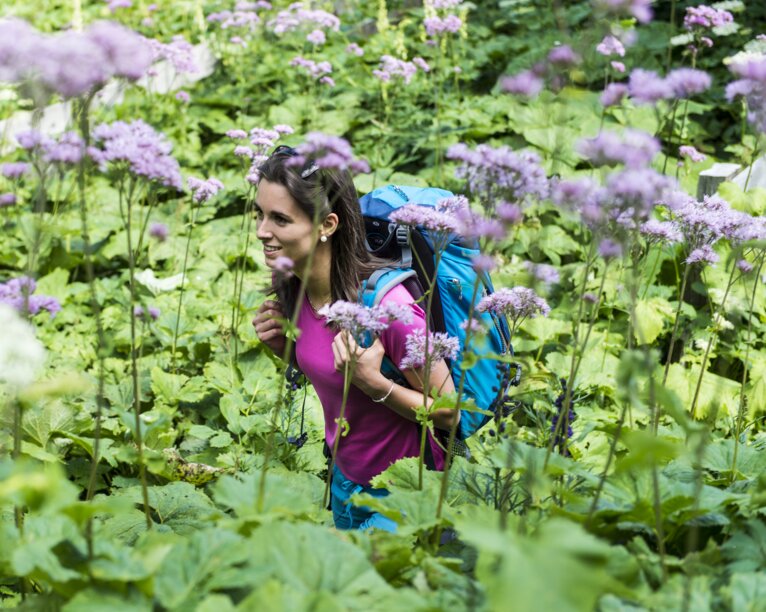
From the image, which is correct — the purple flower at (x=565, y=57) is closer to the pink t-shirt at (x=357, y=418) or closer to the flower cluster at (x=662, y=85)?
the flower cluster at (x=662, y=85)

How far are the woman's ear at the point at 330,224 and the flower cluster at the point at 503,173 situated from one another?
4.17 feet

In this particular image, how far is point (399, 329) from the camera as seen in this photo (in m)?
2.97

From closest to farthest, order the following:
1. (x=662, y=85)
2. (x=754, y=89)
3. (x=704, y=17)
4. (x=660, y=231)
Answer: (x=662, y=85) < (x=754, y=89) < (x=660, y=231) < (x=704, y=17)

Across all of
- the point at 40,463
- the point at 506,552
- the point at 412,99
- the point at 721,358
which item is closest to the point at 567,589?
the point at 506,552

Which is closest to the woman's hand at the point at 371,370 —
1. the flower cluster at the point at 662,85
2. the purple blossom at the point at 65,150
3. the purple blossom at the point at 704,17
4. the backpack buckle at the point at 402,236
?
the backpack buckle at the point at 402,236

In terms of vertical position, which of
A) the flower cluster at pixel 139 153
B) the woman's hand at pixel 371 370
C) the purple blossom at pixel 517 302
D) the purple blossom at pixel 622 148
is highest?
the purple blossom at pixel 622 148

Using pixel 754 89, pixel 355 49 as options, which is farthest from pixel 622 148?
pixel 355 49

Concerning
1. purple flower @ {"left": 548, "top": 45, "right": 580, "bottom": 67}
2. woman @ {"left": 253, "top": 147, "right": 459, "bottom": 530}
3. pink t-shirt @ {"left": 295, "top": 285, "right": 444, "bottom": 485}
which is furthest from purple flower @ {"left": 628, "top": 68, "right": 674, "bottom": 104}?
pink t-shirt @ {"left": 295, "top": 285, "right": 444, "bottom": 485}

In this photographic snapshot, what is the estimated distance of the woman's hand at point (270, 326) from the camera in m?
3.31

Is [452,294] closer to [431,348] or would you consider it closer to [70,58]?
[431,348]

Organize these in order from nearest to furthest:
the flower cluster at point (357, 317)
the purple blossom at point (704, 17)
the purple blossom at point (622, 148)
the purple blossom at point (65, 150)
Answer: the purple blossom at point (622, 148)
the purple blossom at point (65, 150)
the flower cluster at point (357, 317)
the purple blossom at point (704, 17)

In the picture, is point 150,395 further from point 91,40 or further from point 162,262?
point 91,40

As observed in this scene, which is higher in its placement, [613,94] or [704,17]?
[613,94]

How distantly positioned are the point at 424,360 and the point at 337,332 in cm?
75
